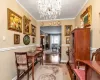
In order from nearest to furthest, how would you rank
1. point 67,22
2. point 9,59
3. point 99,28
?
1. point 99,28
2. point 9,59
3. point 67,22

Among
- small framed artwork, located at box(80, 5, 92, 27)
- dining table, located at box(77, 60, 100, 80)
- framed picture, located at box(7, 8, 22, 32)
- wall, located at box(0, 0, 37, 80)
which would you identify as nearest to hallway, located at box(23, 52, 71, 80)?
wall, located at box(0, 0, 37, 80)

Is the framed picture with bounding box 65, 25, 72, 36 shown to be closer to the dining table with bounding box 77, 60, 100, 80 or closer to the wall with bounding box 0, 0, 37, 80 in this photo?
the wall with bounding box 0, 0, 37, 80

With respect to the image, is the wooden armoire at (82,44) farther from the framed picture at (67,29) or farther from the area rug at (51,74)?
the framed picture at (67,29)

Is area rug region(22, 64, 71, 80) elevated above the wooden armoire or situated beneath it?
situated beneath

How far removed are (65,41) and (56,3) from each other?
3.36 metres

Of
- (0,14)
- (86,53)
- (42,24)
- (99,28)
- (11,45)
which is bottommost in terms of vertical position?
(86,53)

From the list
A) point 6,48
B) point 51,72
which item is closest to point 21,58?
point 6,48

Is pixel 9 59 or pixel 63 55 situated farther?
pixel 63 55

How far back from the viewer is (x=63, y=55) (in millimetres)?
6074

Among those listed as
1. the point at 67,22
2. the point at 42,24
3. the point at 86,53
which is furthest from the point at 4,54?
the point at 67,22

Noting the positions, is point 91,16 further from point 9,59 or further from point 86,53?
point 9,59

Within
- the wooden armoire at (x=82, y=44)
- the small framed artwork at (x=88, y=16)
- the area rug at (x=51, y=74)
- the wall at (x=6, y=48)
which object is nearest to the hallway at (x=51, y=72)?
the area rug at (x=51, y=74)

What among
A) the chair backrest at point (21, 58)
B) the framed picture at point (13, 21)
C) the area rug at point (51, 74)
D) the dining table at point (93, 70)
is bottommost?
the area rug at point (51, 74)

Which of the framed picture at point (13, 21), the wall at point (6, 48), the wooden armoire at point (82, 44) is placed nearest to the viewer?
the wall at point (6, 48)
